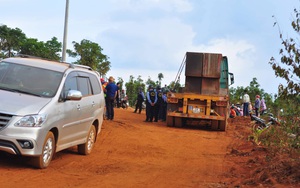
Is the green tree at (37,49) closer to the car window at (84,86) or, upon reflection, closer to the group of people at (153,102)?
the group of people at (153,102)

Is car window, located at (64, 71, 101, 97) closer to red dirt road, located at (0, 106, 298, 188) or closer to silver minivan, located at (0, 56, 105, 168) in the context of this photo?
silver minivan, located at (0, 56, 105, 168)

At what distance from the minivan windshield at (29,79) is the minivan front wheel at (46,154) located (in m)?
0.79

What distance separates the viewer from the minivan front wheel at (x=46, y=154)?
794cm

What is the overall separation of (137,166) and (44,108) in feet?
7.99

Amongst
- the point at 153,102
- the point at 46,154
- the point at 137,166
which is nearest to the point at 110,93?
the point at 153,102

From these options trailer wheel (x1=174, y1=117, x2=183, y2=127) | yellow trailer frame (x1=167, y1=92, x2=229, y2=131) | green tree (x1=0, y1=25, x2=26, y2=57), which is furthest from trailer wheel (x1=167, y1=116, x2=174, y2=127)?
green tree (x1=0, y1=25, x2=26, y2=57)

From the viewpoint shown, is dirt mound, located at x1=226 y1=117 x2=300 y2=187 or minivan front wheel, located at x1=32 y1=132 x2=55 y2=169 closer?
dirt mound, located at x1=226 y1=117 x2=300 y2=187

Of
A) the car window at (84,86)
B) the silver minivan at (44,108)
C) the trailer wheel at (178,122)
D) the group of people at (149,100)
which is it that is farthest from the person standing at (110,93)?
the car window at (84,86)

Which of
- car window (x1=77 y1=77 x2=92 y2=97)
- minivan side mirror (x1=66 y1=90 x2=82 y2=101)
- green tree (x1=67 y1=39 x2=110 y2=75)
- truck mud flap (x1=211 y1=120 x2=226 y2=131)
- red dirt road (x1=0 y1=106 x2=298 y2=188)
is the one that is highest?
green tree (x1=67 y1=39 x2=110 y2=75)

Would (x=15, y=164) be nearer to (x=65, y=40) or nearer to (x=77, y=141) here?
(x=77, y=141)

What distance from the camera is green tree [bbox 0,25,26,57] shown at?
1716 inches

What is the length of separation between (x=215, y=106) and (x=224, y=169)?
29.2ft

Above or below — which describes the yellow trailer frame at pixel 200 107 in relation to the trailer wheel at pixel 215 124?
above

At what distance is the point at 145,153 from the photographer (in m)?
11.2
